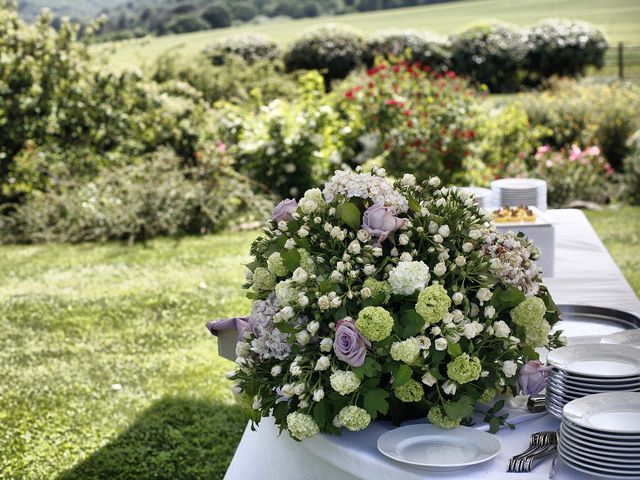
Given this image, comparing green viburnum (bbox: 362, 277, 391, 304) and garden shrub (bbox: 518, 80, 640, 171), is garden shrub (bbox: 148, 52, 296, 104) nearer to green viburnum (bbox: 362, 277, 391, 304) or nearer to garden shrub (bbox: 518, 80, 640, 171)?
garden shrub (bbox: 518, 80, 640, 171)

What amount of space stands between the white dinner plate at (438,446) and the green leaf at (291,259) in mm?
423

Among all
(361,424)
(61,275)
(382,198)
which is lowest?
(61,275)

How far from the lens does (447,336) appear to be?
76.7 inches

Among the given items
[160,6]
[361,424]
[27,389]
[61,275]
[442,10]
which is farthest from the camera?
[442,10]

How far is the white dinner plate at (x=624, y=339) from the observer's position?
2.45 m

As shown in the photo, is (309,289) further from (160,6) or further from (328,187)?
(160,6)

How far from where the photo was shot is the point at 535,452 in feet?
6.22

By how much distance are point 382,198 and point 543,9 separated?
34666mm

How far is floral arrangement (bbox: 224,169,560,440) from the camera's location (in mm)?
1938

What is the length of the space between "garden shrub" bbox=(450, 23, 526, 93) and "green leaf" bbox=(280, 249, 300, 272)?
14408 millimetres

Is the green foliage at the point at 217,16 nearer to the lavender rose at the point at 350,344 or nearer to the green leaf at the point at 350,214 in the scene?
the green leaf at the point at 350,214

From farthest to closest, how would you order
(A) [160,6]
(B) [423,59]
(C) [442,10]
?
(C) [442,10], (A) [160,6], (B) [423,59]

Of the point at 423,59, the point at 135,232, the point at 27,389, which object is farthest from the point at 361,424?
the point at 423,59

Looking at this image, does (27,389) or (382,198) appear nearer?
(382,198)
